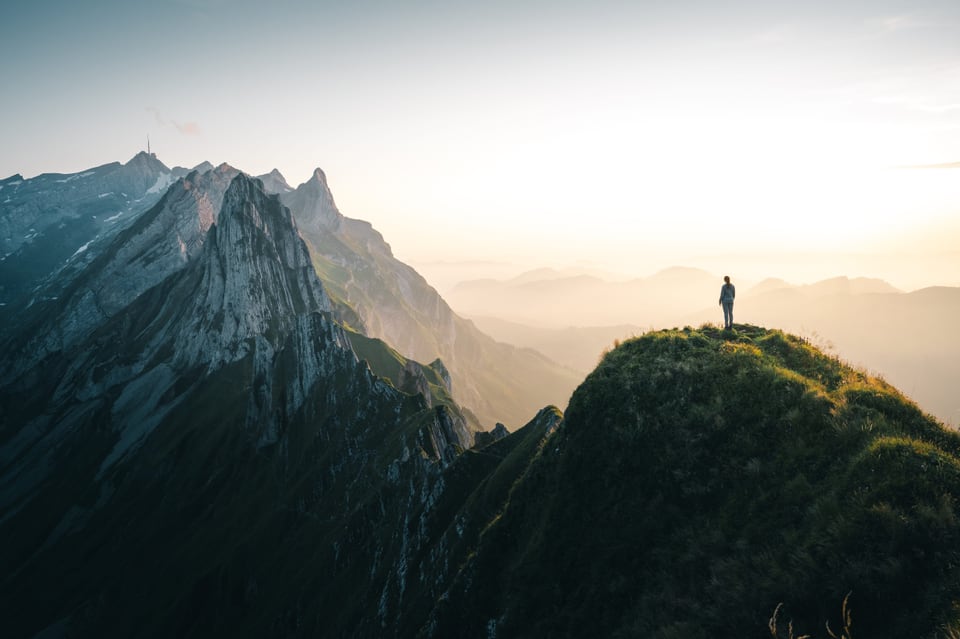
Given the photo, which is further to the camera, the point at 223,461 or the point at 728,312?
the point at 223,461

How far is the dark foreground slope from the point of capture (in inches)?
383

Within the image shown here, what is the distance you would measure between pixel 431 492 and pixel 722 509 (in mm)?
34946

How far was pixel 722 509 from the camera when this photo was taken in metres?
13.3

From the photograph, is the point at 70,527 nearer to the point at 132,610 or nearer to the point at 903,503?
the point at 132,610

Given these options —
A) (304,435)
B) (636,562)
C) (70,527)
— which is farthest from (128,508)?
(636,562)

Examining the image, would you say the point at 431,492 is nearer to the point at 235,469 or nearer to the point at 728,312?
the point at 728,312

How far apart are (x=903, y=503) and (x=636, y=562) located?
696cm

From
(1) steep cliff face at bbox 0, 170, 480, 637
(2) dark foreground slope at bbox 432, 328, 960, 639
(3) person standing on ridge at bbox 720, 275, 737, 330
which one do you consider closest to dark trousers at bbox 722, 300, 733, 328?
(3) person standing on ridge at bbox 720, 275, 737, 330

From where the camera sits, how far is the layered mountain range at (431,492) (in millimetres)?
10922

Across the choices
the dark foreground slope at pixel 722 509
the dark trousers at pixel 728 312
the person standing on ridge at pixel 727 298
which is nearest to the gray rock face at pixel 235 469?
the dark foreground slope at pixel 722 509

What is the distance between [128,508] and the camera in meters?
111

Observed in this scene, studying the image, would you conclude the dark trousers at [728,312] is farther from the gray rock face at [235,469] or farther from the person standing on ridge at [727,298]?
the gray rock face at [235,469]

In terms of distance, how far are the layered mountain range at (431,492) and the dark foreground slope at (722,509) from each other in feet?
0.23

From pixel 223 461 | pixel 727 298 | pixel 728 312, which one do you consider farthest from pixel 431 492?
pixel 223 461
